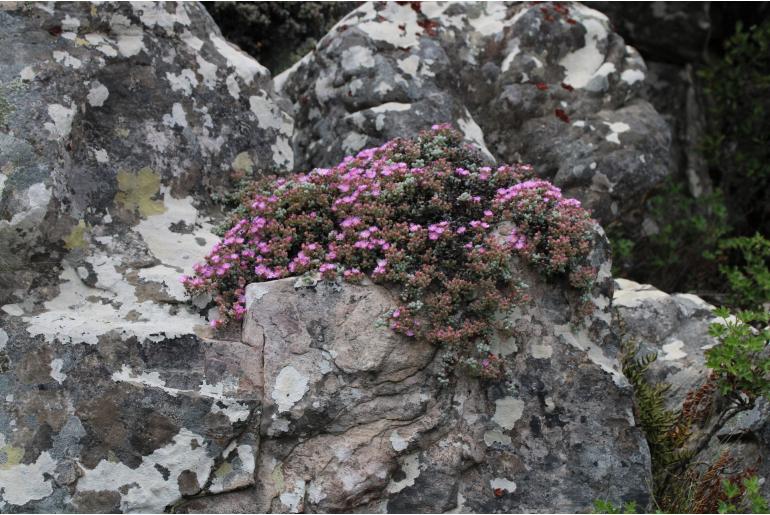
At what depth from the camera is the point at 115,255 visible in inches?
179

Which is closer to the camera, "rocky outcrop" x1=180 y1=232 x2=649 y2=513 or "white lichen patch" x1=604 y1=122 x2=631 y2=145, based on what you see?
"rocky outcrop" x1=180 y1=232 x2=649 y2=513

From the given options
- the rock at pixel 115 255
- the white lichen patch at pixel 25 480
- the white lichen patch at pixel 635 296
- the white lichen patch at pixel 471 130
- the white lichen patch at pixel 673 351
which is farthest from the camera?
the white lichen patch at pixel 471 130

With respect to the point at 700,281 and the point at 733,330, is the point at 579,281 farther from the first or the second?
the point at 700,281

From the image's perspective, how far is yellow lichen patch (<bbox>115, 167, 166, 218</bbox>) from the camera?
480 centimetres

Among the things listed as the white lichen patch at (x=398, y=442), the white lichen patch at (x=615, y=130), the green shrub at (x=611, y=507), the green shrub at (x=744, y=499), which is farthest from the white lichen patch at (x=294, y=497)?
the white lichen patch at (x=615, y=130)

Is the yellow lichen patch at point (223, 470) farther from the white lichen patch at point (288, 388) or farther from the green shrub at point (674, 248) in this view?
the green shrub at point (674, 248)

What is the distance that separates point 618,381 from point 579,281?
24.4 inches

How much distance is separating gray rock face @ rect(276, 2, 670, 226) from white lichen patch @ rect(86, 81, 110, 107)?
6.09 ft

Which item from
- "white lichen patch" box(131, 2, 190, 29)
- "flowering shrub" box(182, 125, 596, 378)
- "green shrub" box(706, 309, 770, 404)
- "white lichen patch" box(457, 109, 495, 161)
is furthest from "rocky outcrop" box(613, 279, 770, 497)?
"white lichen patch" box(131, 2, 190, 29)

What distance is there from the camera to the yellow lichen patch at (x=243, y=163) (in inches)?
214

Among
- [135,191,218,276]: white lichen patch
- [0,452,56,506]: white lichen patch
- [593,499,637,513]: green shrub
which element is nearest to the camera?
[0,452,56,506]: white lichen patch

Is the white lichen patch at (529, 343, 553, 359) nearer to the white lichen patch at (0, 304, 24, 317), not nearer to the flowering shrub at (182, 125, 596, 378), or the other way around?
the flowering shrub at (182, 125, 596, 378)

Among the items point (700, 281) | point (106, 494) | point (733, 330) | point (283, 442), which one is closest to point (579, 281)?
point (733, 330)

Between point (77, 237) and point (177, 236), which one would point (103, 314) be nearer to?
point (77, 237)
